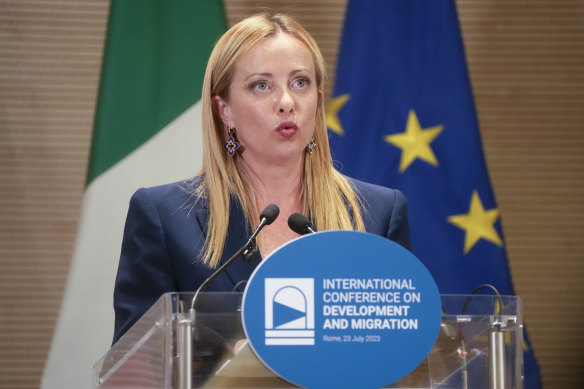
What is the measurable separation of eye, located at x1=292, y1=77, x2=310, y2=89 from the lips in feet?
0.31

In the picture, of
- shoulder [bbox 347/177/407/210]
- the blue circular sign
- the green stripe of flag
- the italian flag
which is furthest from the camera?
the green stripe of flag

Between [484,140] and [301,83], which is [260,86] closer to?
[301,83]

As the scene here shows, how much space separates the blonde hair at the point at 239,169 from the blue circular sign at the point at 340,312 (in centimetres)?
77

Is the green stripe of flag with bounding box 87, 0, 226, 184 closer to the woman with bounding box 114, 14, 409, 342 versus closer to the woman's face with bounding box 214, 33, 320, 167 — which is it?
the woman with bounding box 114, 14, 409, 342

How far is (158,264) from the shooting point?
2123mm

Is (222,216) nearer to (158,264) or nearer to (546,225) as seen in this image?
(158,264)

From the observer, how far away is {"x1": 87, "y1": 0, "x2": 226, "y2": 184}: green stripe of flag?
3369mm

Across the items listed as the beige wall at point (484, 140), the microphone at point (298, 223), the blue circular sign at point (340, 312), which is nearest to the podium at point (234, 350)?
the blue circular sign at point (340, 312)

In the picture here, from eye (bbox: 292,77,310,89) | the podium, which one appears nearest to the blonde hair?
eye (bbox: 292,77,310,89)

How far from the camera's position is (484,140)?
140 inches

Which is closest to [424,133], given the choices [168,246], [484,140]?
[484,140]

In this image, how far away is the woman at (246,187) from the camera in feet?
6.86

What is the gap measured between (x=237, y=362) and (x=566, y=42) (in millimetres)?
2739

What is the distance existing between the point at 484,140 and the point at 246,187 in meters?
1.60
